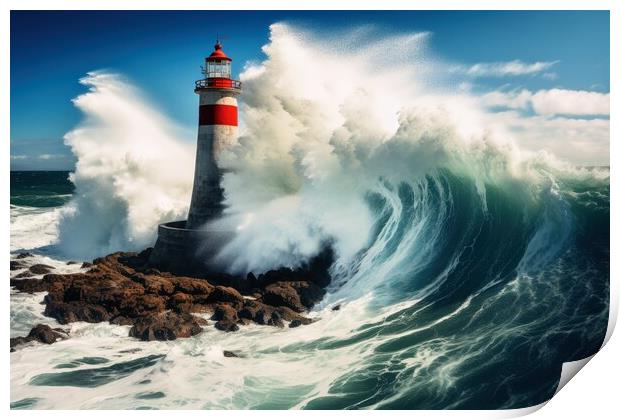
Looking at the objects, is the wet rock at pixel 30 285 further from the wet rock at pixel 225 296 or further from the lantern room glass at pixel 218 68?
the lantern room glass at pixel 218 68

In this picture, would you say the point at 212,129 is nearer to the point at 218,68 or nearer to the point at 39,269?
the point at 218,68

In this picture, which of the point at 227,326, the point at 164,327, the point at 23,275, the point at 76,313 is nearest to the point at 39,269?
the point at 23,275

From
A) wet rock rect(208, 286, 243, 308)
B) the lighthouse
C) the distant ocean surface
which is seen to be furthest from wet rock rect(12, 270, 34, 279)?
→ the distant ocean surface

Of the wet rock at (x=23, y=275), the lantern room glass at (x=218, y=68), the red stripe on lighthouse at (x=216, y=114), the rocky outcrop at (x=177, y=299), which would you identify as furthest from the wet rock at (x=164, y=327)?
the lantern room glass at (x=218, y=68)

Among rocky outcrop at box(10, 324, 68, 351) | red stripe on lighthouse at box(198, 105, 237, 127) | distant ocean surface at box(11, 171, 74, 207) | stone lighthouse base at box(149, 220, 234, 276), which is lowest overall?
rocky outcrop at box(10, 324, 68, 351)

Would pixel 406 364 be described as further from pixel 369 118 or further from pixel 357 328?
pixel 369 118

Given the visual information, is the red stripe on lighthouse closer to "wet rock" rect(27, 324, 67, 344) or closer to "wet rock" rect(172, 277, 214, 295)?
"wet rock" rect(172, 277, 214, 295)

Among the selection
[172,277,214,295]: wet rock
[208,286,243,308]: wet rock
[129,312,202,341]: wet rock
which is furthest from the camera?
[172,277,214,295]: wet rock
